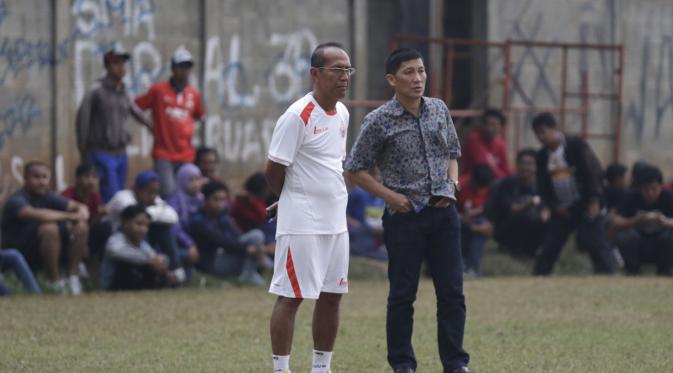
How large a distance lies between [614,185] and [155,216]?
21.2 ft

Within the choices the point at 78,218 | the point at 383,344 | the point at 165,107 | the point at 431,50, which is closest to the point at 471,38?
the point at 431,50

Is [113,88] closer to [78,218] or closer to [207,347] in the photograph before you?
[78,218]

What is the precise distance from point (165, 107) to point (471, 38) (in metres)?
5.95

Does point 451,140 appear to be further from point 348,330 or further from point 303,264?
point 348,330

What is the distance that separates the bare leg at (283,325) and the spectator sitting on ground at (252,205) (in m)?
7.24

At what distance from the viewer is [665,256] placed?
1616 centimetres

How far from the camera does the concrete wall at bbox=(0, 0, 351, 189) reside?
14969mm

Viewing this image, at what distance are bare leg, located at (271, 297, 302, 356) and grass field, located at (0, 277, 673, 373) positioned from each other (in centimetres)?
90

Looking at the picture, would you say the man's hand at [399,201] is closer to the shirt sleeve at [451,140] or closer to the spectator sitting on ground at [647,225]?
the shirt sleeve at [451,140]

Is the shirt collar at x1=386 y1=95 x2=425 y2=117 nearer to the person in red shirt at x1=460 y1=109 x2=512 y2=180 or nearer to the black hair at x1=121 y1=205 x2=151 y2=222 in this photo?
the black hair at x1=121 y1=205 x2=151 y2=222

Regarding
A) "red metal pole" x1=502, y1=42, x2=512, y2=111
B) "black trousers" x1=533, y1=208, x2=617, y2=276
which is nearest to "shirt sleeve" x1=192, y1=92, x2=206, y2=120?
"black trousers" x1=533, y1=208, x2=617, y2=276

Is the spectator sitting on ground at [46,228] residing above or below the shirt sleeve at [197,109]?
below

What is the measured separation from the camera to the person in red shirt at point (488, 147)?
1709 cm

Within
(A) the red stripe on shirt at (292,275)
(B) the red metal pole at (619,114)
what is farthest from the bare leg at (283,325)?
(B) the red metal pole at (619,114)
